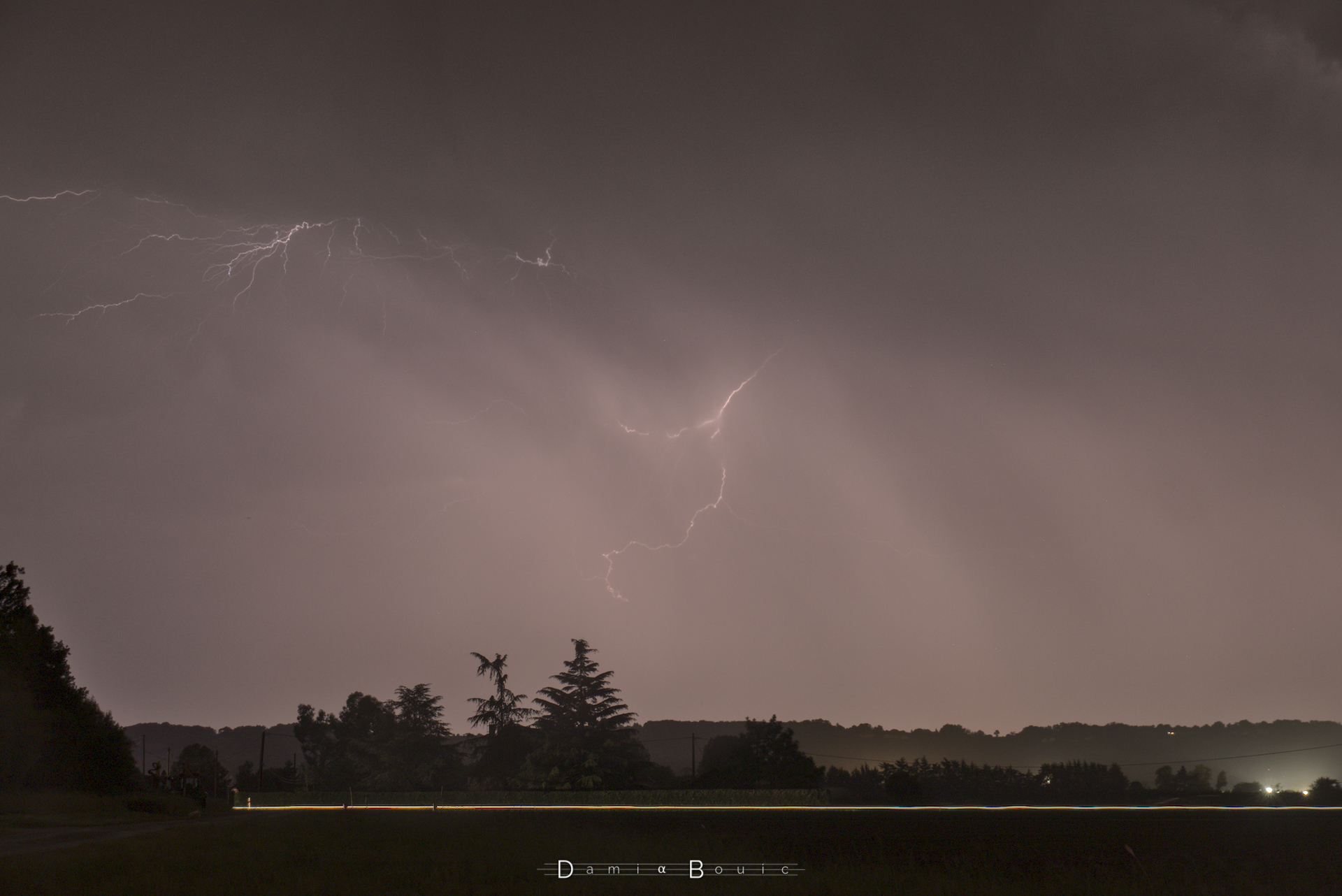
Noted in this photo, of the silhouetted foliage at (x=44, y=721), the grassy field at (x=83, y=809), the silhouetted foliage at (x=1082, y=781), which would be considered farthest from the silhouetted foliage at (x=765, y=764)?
the silhouetted foliage at (x=44, y=721)

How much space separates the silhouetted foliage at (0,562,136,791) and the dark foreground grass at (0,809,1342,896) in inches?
691

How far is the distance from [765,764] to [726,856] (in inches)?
1562

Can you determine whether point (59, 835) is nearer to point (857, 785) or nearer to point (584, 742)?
point (584, 742)

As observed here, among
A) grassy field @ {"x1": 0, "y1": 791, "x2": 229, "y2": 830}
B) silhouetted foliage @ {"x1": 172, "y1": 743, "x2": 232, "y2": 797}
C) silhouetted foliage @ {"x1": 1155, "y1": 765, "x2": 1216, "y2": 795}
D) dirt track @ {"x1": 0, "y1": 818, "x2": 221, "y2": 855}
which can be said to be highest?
dirt track @ {"x1": 0, "y1": 818, "x2": 221, "y2": 855}

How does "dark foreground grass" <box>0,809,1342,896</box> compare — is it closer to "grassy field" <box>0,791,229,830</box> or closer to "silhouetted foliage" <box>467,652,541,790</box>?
"grassy field" <box>0,791,229,830</box>

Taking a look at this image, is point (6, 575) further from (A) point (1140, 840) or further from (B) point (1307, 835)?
(B) point (1307, 835)

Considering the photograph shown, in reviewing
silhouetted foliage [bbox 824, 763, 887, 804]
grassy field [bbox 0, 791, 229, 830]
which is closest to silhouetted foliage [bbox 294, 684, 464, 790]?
grassy field [bbox 0, 791, 229, 830]

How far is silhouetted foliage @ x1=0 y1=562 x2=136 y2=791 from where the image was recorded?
39156 mm

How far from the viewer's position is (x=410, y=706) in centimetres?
6969

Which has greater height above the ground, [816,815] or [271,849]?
[271,849]

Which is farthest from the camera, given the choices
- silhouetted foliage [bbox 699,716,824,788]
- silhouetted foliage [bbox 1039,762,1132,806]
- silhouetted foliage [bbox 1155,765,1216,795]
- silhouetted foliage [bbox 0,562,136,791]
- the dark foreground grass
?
silhouetted foliage [bbox 1155,765,1216,795]

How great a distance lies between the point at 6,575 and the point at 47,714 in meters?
7.96

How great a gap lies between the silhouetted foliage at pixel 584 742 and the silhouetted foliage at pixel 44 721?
77.9ft

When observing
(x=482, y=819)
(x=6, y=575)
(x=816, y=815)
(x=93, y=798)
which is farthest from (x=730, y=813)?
(x=6, y=575)
